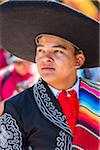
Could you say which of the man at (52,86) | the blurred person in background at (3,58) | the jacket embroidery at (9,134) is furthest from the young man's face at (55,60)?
the jacket embroidery at (9,134)

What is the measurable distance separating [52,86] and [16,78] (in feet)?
0.67

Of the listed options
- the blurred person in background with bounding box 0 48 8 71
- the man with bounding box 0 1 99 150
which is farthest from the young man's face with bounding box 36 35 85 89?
the blurred person in background with bounding box 0 48 8 71

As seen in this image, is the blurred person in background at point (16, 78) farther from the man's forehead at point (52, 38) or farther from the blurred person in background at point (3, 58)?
the man's forehead at point (52, 38)

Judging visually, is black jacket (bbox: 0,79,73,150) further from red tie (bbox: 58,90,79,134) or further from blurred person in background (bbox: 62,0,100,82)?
blurred person in background (bbox: 62,0,100,82)

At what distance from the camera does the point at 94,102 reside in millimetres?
2396

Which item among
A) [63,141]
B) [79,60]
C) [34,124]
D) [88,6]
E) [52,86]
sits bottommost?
[63,141]

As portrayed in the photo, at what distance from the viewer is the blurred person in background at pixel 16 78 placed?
2375mm

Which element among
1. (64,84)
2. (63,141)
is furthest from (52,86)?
(63,141)

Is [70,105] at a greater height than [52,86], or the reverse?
[52,86]

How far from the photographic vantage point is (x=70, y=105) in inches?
95.0

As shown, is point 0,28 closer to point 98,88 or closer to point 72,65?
point 72,65

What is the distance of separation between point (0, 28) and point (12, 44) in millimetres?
110

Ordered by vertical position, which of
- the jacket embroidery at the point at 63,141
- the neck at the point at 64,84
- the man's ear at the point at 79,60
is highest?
the man's ear at the point at 79,60

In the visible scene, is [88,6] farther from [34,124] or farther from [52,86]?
[34,124]
